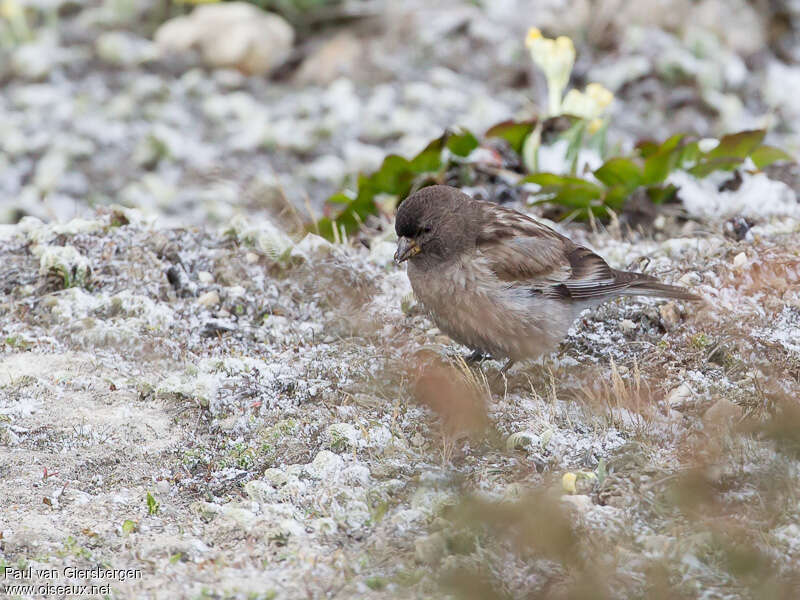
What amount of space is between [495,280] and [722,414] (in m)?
1.11

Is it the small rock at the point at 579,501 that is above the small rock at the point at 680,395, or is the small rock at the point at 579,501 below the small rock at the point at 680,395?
above

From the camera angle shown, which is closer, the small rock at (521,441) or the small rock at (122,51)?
the small rock at (521,441)

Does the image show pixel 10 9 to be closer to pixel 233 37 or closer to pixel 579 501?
pixel 233 37

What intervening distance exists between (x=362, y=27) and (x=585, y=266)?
5.16m

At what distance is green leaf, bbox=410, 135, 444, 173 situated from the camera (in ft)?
19.5

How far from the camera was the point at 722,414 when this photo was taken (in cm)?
377

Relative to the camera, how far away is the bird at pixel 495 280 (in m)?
4.29

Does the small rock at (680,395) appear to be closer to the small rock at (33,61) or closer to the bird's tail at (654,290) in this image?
the bird's tail at (654,290)

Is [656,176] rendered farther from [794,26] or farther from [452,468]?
[794,26]

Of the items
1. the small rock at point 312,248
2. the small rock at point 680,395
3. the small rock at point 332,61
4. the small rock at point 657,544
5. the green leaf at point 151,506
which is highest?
the small rock at point 657,544

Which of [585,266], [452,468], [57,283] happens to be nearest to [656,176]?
[585,266]

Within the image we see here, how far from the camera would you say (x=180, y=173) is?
7.65m

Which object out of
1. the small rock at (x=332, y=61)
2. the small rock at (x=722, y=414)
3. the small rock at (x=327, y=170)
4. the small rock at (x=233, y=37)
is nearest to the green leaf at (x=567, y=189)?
the small rock at (x=327, y=170)

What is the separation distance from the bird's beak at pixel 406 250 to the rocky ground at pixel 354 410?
451 mm
